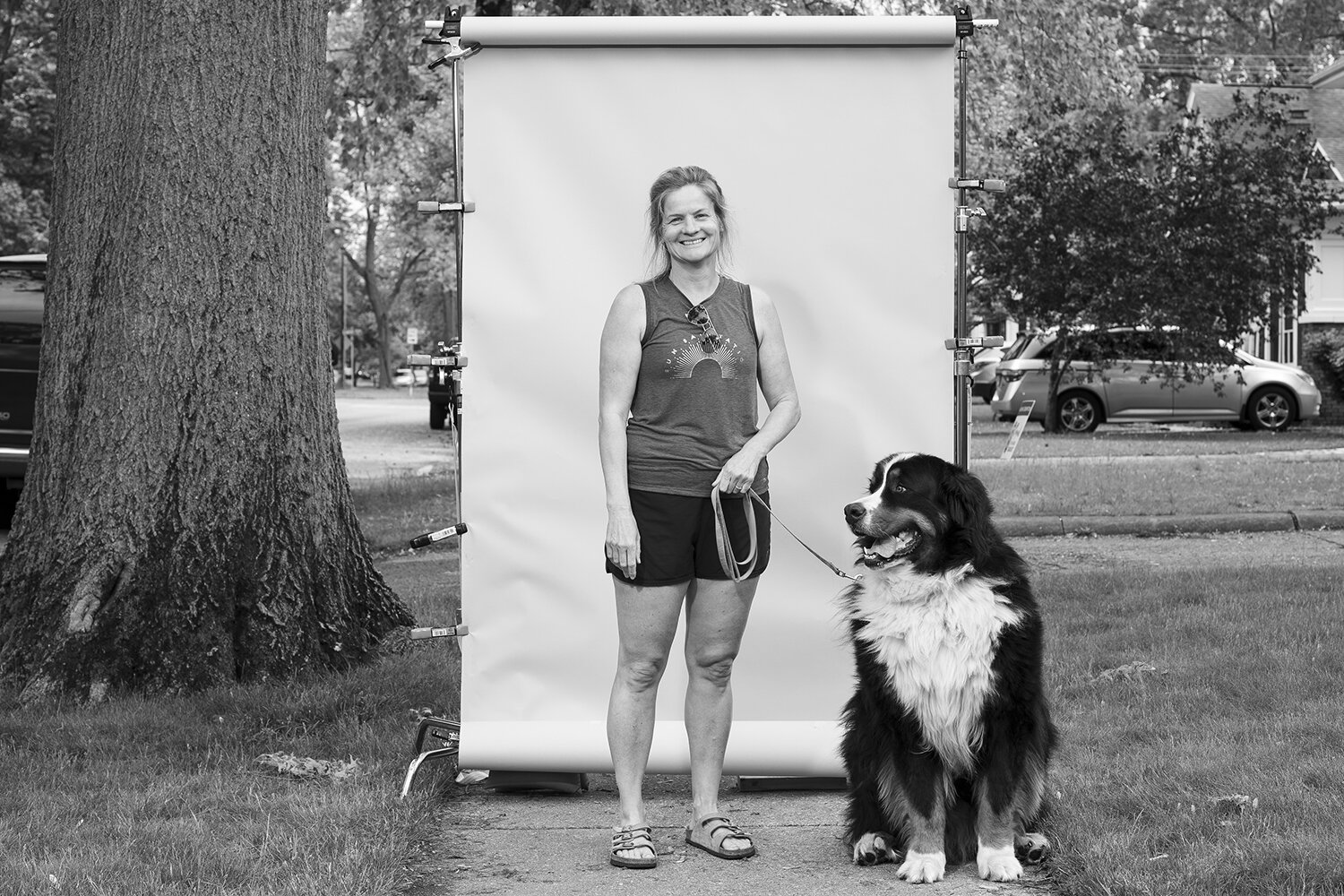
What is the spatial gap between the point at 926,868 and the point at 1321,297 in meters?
26.5

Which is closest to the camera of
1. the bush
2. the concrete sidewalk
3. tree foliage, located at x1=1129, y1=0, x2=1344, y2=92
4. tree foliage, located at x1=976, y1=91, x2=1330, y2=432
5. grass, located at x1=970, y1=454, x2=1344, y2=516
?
the concrete sidewalk

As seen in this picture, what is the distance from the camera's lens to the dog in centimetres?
418

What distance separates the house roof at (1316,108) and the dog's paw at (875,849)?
1200 inches

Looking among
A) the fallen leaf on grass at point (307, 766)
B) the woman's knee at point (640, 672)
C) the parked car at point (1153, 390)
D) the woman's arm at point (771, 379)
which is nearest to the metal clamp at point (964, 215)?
the woman's arm at point (771, 379)

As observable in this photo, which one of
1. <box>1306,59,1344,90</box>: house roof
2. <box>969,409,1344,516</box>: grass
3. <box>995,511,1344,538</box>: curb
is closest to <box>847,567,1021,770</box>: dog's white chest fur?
<box>995,511,1344,538</box>: curb

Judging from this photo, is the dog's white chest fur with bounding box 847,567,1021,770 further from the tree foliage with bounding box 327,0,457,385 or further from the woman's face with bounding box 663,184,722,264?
the tree foliage with bounding box 327,0,457,385

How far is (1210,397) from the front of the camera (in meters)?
23.7

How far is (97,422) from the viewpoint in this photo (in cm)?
638

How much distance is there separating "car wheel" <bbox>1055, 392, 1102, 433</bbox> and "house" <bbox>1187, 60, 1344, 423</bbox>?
303cm

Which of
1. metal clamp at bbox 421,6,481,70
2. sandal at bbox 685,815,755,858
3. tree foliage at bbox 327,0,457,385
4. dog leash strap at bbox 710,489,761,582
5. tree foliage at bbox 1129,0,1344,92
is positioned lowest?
sandal at bbox 685,815,755,858

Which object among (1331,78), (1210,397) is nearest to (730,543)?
(1210,397)

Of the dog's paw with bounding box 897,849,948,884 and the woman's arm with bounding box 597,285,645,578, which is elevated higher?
the woman's arm with bounding box 597,285,645,578

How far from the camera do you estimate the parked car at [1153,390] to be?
76.2 ft

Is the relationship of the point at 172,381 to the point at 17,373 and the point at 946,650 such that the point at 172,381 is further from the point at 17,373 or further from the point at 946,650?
the point at 17,373
